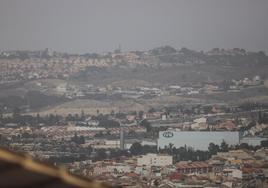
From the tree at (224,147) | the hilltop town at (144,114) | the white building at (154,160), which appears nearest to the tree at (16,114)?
the hilltop town at (144,114)

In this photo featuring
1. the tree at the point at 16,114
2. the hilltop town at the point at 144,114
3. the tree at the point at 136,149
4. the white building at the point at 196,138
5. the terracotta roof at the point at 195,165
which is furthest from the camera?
the tree at the point at 16,114

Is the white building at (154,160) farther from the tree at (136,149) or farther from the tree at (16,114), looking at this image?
the tree at (16,114)

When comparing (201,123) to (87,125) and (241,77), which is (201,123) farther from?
(241,77)

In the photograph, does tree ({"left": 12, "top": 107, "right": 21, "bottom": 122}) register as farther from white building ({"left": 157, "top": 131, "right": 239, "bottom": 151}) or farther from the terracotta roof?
the terracotta roof

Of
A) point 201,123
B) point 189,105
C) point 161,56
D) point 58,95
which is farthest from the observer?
point 161,56

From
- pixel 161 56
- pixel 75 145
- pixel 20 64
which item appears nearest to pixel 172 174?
pixel 75 145
